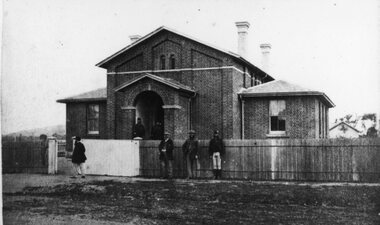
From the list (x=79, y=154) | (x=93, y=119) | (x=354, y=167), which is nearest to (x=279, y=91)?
(x=354, y=167)

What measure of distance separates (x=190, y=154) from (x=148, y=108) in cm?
677

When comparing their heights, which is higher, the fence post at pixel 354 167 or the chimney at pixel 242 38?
the chimney at pixel 242 38

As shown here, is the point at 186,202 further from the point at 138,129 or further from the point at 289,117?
the point at 289,117

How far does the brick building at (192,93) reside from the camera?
80.9 ft

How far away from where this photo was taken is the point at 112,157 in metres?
20.8

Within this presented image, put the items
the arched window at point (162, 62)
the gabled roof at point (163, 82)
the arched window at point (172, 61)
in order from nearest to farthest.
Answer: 1. the gabled roof at point (163, 82)
2. the arched window at point (172, 61)
3. the arched window at point (162, 62)

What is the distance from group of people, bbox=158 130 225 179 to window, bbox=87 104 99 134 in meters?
11.2

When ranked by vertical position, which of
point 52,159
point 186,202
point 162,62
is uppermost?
point 162,62

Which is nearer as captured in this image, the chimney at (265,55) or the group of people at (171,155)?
the group of people at (171,155)

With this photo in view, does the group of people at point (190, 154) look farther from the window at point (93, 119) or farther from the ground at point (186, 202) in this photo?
the window at point (93, 119)

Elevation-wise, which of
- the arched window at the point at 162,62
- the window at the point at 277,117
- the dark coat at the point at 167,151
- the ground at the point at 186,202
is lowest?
the ground at the point at 186,202

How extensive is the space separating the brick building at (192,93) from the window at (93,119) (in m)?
2.76

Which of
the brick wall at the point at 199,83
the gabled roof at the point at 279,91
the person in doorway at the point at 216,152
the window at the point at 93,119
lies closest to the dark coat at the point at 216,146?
the person in doorway at the point at 216,152

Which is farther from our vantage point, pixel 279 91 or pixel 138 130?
pixel 279 91
